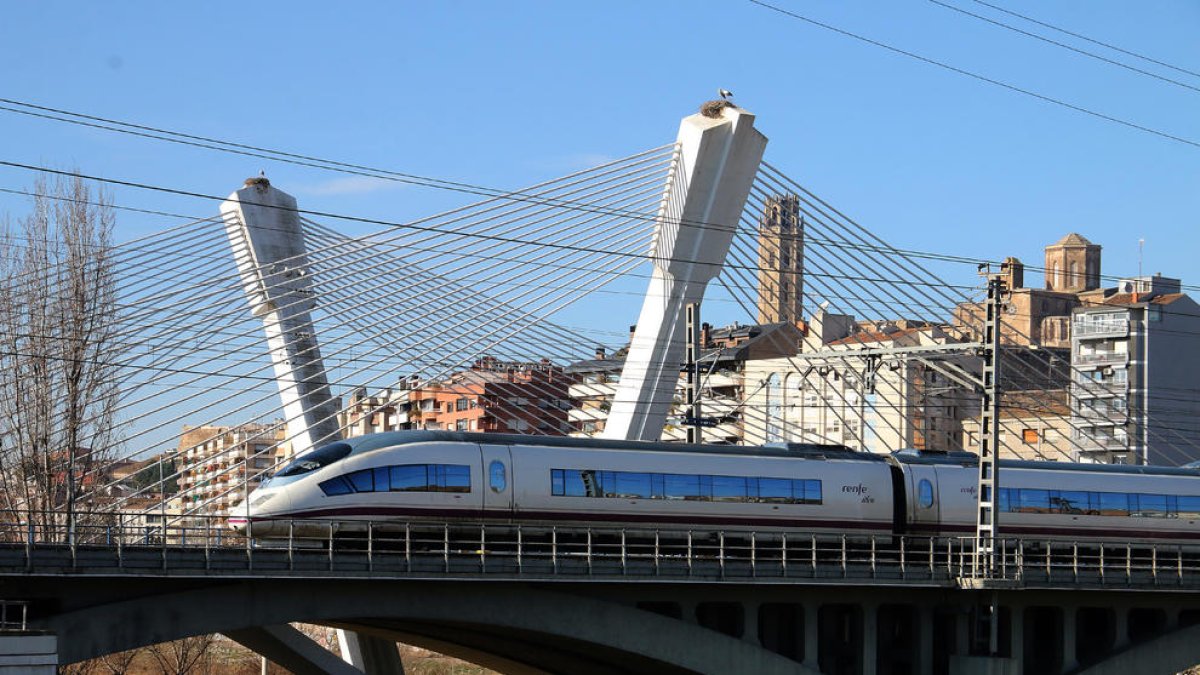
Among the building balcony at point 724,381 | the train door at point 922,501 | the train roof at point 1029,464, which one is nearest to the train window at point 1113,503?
the train roof at point 1029,464

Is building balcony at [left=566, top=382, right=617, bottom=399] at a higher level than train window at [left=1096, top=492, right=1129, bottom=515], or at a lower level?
higher

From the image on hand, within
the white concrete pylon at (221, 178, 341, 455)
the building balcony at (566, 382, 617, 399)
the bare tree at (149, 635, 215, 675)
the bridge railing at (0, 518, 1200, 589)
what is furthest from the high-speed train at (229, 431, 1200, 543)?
the bare tree at (149, 635, 215, 675)

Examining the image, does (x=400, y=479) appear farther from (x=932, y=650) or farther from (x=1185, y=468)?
(x=1185, y=468)

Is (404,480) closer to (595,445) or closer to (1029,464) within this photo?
(595,445)

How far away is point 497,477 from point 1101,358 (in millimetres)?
89602

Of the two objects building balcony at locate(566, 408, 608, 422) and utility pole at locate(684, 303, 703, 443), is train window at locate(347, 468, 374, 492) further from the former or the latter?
building balcony at locate(566, 408, 608, 422)

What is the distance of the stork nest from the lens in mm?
45969

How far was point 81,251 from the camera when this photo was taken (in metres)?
54.2

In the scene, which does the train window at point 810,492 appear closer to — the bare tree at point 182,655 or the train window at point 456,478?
the train window at point 456,478

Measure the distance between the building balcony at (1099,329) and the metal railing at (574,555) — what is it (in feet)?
227

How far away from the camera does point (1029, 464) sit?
4928 centimetres

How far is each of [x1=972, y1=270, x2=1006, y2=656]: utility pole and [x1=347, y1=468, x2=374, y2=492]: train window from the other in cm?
1459

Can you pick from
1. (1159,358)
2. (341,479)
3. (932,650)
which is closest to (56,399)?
(341,479)

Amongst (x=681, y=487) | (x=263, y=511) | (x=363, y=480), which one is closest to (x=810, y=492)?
(x=681, y=487)
